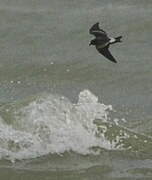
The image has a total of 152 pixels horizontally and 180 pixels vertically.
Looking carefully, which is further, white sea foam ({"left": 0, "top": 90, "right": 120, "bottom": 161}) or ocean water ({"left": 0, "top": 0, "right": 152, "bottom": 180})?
white sea foam ({"left": 0, "top": 90, "right": 120, "bottom": 161})

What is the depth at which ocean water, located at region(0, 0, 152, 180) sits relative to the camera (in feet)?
24.8

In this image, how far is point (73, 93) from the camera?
9.62m

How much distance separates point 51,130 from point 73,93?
5.77ft

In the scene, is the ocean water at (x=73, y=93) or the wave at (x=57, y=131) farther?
the wave at (x=57, y=131)

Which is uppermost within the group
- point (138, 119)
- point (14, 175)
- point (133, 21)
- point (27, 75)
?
point (133, 21)

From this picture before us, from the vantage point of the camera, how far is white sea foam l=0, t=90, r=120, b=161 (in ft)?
25.4

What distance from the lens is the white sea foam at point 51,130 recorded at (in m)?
7.73

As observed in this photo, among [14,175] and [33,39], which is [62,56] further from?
[14,175]

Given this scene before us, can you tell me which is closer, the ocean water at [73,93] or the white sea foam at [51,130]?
the ocean water at [73,93]

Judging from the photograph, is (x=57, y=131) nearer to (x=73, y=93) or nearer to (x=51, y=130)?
(x=51, y=130)

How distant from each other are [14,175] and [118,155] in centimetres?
101

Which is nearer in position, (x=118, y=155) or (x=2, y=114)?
(x=118, y=155)

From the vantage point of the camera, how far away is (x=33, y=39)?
448 inches

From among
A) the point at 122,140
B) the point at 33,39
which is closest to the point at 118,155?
the point at 122,140
